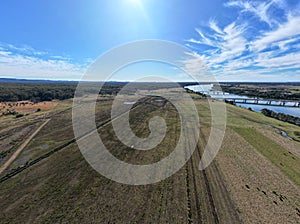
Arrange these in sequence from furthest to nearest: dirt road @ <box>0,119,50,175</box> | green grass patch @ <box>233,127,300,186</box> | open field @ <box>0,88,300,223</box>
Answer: green grass patch @ <box>233,127,300,186</box> → dirt road @ <box>0,119,50,175</box> → open field @ <box>0,88,300,223</box>

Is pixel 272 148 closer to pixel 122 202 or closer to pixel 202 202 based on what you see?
pixel 202 202

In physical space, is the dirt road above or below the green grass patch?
above

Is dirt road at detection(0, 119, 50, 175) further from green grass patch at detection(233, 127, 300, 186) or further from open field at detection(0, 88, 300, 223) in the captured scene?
green grass patch at detection(233, 127, 300, 186)

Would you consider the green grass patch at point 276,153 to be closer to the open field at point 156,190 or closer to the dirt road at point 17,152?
the open field at point 156,190

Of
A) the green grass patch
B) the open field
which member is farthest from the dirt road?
the green grass patch

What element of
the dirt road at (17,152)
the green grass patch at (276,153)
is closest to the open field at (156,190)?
the green grass patch at (276,153)

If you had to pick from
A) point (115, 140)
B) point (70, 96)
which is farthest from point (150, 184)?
point (70, 96)

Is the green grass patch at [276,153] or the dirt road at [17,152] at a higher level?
the dirt road at [17,152]
